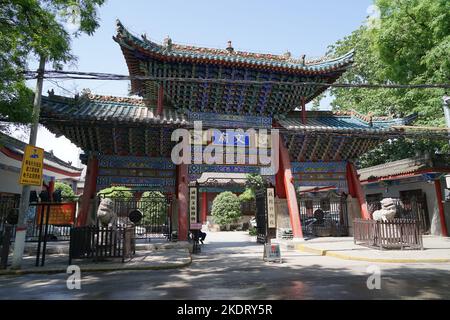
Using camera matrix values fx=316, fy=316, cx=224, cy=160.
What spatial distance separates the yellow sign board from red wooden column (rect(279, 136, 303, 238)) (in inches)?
366

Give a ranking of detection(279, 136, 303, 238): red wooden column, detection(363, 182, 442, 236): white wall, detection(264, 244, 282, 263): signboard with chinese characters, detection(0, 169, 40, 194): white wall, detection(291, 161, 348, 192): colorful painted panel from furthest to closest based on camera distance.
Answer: detection(363, 182, 442, 236): white wall
detection(291, 161, 348, 192): colorful painted panel
detection(0, 169, 40, 194): white wall
detection(279, 136, 303, 238): red wooden column
detection(264, 244, 282, 263): signboard with chinese characters

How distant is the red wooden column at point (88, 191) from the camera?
12289 millimetres

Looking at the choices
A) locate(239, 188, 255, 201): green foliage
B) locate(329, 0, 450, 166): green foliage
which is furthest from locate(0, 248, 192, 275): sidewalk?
locate(239, 188, 255, 201): green foliage

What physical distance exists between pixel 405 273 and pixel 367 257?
195cm

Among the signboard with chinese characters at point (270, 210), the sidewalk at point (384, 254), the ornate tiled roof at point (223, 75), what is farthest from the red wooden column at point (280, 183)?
the sidewalk at point (384, 254)

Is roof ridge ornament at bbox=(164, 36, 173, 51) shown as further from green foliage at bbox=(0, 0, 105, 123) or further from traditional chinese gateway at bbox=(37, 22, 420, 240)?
green foliage at bbox=(0, 0, 105, 123)

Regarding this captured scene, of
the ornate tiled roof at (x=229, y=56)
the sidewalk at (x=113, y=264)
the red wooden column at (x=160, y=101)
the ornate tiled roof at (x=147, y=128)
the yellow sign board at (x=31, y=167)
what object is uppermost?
the ornate tiled roof at (x=229, y=56)

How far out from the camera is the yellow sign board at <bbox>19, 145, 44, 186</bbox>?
818 cm

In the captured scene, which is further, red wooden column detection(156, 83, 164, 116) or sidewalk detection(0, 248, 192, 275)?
red wooden column detection(156, 83, 164, 116)

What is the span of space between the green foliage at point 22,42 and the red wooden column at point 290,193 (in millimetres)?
9431

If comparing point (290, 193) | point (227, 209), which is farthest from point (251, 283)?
point (227, 209)

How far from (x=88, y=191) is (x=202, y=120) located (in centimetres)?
553

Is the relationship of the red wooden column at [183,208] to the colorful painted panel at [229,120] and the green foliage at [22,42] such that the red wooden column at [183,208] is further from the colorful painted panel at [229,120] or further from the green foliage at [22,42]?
the green foliage at [22,42]
